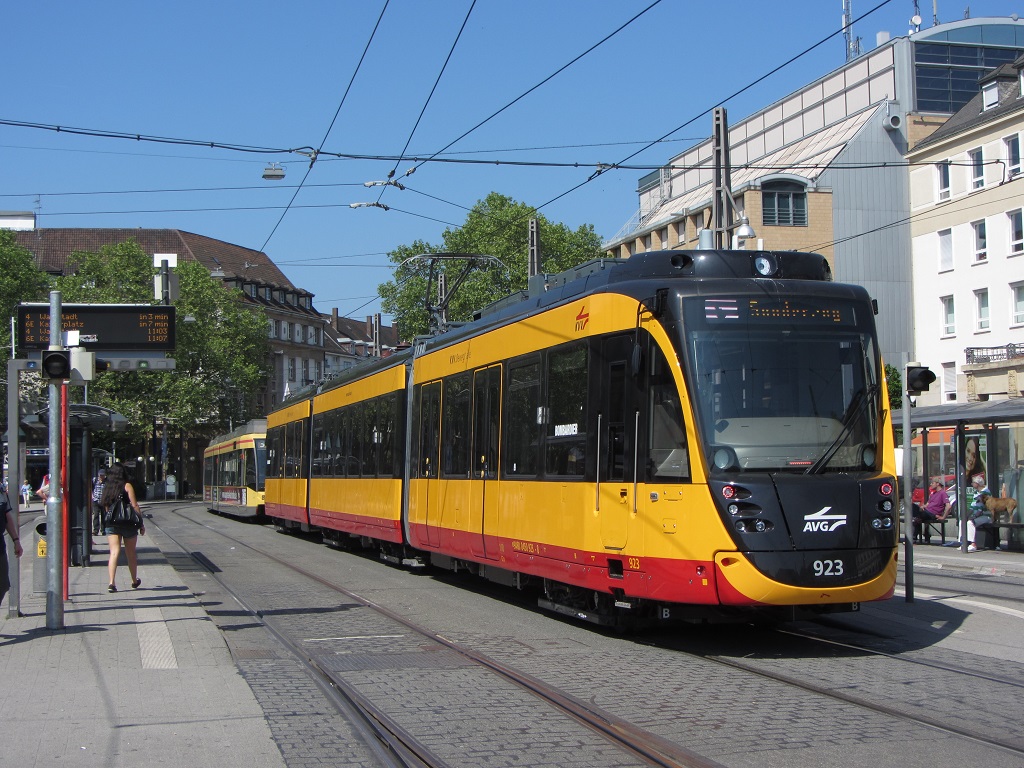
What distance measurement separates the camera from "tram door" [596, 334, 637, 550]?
1027 centimetres

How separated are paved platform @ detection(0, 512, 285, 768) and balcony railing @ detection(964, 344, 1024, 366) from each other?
38.2 metres

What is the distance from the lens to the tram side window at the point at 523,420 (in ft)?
40.3

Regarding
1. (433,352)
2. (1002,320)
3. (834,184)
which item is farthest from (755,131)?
(433,352)

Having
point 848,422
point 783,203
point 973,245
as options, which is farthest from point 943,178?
point 848,422

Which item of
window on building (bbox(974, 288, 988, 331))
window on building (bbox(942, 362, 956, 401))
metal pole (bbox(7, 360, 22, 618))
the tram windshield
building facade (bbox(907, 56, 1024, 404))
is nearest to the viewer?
the tram windshield

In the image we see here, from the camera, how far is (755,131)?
7388 cm

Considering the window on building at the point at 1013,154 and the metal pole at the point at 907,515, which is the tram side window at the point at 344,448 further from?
the window on building at the point at 1013,154

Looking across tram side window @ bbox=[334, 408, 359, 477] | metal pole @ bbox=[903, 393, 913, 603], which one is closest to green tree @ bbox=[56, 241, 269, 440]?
tram side window @ bbox=[334, 408, 359, 477]

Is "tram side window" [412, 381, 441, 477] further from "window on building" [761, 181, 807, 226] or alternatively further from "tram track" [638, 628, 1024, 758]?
"window on building" [761, 181, 807, 226]

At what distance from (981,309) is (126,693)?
153 ft

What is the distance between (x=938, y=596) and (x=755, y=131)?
6252cm

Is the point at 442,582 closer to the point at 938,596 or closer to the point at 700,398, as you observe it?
the point at 938,596

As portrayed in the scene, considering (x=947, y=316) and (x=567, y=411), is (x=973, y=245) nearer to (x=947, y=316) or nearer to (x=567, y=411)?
(x=947, y=316)

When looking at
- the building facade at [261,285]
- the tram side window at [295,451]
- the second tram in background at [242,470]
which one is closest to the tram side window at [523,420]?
the tram side window at [295,451]
